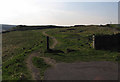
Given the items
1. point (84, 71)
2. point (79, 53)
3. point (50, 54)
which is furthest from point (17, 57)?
point (84, 71)

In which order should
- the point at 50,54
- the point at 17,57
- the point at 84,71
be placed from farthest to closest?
the point at 50,54, the point at 17,57, the point at 84,71

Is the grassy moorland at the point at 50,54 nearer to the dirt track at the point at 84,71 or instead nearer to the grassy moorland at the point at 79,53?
the grassy moorland at the point at 79,53

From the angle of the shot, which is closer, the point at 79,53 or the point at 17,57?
the point at 17,57

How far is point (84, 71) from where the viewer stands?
14.3 m

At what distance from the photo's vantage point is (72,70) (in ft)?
48.3

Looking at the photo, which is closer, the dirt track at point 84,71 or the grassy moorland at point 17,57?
the dirt track at point 84,71

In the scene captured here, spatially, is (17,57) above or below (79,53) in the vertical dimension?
below

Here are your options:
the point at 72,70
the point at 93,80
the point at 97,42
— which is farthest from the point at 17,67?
the point at 97,42

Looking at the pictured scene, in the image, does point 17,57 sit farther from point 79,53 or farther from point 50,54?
point 79,53

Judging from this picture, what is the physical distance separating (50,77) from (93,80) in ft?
12.6

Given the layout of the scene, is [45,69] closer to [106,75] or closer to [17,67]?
[17,67]

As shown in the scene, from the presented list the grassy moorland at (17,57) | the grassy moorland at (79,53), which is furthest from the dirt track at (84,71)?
the grassy moorland at (17,57)

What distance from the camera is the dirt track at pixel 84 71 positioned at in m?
12.8

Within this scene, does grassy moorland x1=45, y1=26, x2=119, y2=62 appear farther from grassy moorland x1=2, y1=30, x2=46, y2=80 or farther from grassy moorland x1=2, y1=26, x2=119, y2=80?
grassy moorland x1=2, y1=30, x2=46, y2=80
